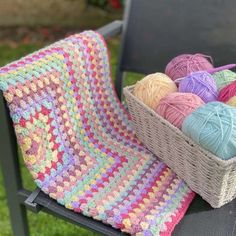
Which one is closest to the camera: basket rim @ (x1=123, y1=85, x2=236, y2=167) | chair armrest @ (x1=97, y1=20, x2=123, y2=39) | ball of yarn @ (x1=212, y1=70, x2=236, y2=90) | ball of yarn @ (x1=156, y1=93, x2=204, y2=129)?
basket rim @ (x1=123, y1=85, x2=236, y2=167)

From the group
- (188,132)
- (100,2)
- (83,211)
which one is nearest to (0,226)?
(83,211)

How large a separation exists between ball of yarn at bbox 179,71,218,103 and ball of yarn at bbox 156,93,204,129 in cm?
3

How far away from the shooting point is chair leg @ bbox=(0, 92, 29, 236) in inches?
37.7

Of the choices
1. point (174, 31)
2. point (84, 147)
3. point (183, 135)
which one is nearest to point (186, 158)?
point (183, 135)

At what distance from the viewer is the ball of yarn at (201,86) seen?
100 centimetres

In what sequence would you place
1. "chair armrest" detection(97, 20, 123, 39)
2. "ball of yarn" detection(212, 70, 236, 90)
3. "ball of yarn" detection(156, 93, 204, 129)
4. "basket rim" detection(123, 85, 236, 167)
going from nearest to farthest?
"basket rim" detection(123, 85, 236, 167) < "ball of yarn" detection(156, 93, 204, 129) < "ball of yarn" detection(212, 70, 236, 90) < "chair armrest" detection(97, 20, 123, 39)

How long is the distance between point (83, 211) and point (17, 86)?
276 millimetres

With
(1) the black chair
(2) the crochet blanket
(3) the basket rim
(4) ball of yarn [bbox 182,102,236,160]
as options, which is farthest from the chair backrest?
(4) ball of yarn [bbox 182,102,236,160]

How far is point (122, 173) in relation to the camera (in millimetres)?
1045

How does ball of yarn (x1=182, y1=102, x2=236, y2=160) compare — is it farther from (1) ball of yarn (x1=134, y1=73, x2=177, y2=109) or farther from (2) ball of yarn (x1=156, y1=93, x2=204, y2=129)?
(1) ball of yarn (x1=134, y1=73, x2=177, y2=109)

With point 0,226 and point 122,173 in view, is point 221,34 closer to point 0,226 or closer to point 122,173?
point 122,173

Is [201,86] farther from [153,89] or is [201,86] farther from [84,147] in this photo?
[84,147]

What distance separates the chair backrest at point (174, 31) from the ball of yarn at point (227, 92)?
301mm

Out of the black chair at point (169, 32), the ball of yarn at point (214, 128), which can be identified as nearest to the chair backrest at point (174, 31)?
the black chair at point (169, 32)
